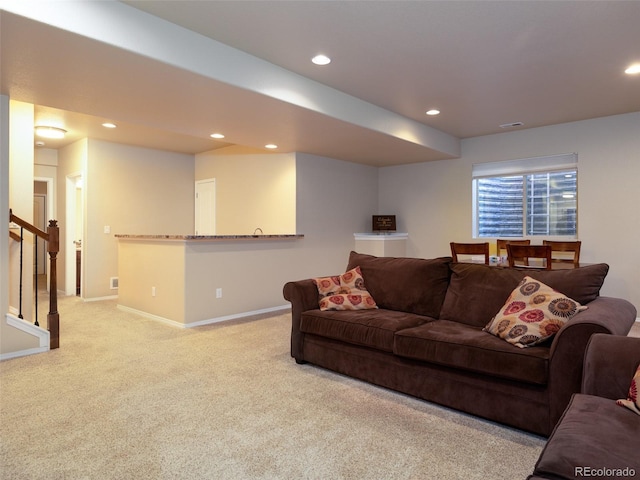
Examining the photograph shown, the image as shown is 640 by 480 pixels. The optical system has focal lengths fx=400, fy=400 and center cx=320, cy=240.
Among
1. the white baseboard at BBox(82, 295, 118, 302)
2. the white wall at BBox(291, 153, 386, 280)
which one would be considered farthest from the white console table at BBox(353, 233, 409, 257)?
the white baseboard at BBox(82, 295, 118, 302)

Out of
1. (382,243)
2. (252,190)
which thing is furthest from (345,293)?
(252,190)

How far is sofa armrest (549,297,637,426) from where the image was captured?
194 centimetres

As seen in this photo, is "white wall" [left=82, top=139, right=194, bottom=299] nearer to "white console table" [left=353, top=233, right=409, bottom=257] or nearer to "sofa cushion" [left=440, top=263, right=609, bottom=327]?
"white console table" [left=353, top=233, right=409, bottom=257]

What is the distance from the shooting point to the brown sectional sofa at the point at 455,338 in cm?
206

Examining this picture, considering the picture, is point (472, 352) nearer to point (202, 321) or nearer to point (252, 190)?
point (202, 321)

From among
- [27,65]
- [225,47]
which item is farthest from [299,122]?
[27,65]

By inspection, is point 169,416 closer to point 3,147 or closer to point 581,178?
point 3,147

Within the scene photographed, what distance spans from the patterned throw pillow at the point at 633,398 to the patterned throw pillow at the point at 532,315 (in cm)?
68

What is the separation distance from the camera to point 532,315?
7.59ft

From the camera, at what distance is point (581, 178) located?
5211mm

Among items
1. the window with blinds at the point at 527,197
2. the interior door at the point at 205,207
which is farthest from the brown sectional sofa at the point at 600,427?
the interior door at the point at 205,207

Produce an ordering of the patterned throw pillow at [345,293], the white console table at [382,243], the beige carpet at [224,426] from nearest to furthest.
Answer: the beige carpet at [224,426], the patterned throw pillow at [345,293], the white console table at [382,243]

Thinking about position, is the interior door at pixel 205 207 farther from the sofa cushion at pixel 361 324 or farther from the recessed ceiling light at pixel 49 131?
the sofa cushion at pixel 361 324

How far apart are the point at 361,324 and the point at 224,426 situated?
1126 millimetres
